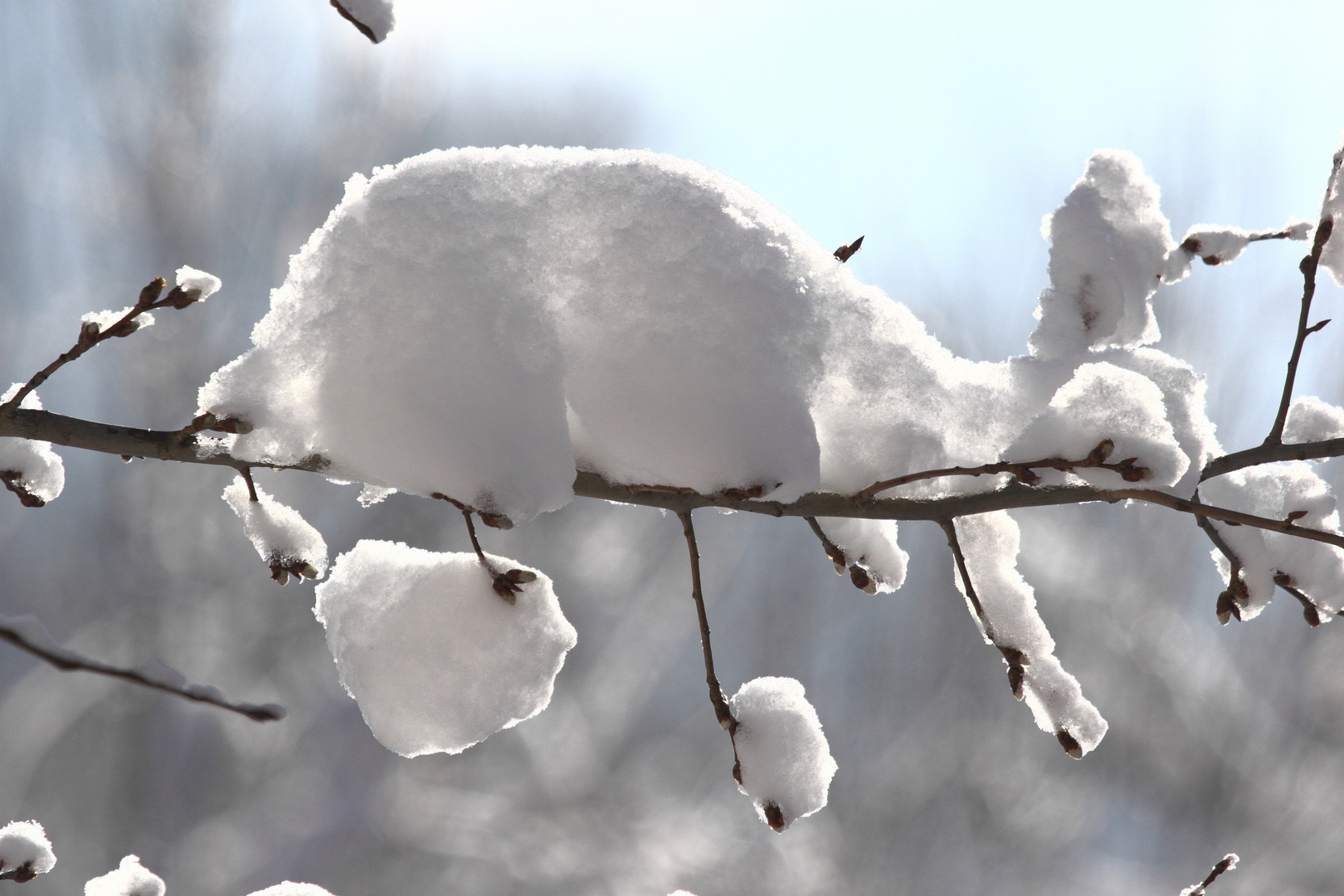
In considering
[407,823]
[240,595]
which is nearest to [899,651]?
[407,823]

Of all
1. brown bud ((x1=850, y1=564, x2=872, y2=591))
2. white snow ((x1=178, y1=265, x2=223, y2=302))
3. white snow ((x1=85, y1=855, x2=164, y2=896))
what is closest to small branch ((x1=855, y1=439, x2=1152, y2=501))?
brown bud ((x1=850, y1=564, x2=872, y2=591))

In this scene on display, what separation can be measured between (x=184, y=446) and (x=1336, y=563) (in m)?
1.39

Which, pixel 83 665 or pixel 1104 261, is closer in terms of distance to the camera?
pixel 83 665

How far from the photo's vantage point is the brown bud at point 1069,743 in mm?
944

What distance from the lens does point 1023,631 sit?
3.30 feet

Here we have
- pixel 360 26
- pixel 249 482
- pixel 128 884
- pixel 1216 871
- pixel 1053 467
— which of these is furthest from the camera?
pixel 1216 871

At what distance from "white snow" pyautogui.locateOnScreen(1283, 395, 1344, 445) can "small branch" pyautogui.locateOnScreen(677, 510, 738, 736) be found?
2.65 ft

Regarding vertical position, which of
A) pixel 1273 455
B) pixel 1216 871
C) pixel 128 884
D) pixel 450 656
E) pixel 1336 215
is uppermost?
pixel 1336 215

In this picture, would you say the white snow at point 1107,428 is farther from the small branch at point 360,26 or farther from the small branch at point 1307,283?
the small branch at point 360,26

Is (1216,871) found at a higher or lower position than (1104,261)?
lower

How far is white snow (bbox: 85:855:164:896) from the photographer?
120 cm

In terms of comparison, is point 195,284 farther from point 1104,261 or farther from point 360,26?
A: point 1104,261

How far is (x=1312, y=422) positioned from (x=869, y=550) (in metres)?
0.62

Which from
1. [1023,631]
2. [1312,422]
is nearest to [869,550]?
[1023,631]
